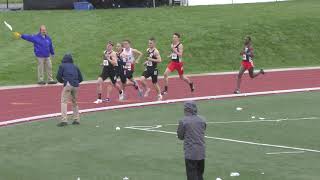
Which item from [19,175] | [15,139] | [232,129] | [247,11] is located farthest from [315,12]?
[19,175]

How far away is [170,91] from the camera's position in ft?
78.3

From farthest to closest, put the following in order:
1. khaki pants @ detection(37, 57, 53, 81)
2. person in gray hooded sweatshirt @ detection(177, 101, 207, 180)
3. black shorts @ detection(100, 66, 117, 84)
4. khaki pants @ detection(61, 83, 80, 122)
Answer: khaki pants @ detection(37, 57, 53, 81) < black shorts @ detection(100, 66, 117, 84) < khaki pants @ detection(61, 83, 80, 122) < person in gray hooded sweatshirt @ detection(177, 101, 207, 180)

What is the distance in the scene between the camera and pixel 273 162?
41.2ft

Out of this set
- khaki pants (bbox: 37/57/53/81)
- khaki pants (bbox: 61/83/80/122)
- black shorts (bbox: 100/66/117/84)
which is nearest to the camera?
khaki pants (bbox: 61/83/80/122)

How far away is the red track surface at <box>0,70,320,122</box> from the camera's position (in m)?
20.3

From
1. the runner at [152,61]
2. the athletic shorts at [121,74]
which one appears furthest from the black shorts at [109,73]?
the runner at [152,61]

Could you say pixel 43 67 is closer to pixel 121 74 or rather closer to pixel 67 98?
pixel 121 74

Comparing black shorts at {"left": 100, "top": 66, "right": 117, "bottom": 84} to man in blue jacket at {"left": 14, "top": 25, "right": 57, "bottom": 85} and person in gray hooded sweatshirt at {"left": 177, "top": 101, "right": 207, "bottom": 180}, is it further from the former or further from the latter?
person in gray hooded sweatshirt at {"left": 177, "top": 101, "right": 207, "bottom": 180}

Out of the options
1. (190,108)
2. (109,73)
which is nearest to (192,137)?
(190,108)

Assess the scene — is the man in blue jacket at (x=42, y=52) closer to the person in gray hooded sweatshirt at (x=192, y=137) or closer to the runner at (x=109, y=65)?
the runner at (x=109, y=65)

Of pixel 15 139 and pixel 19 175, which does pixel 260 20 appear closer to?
pixel 15 139

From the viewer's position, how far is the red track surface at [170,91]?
20328mm

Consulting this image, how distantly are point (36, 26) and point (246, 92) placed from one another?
1779cm

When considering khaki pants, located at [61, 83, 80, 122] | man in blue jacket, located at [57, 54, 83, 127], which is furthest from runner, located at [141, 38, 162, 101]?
khaki pants, located at [61, 83, 80, 122]
